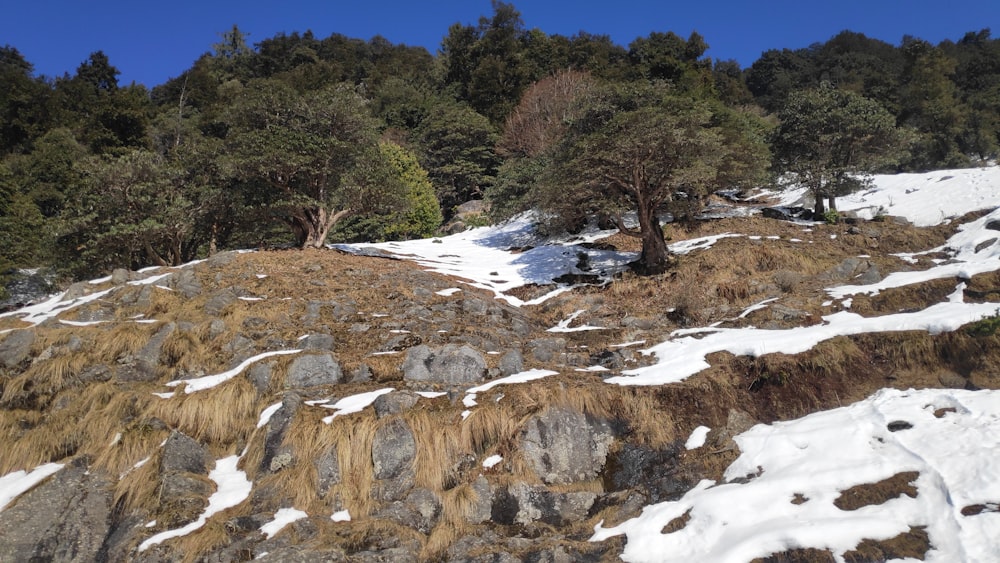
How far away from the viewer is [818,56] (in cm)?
6138

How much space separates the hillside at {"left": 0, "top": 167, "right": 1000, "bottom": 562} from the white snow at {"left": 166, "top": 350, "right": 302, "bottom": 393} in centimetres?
6

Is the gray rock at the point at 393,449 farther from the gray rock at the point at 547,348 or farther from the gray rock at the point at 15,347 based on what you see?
the gray rock at the point at 15,347

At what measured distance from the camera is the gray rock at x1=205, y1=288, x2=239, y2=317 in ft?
30.0

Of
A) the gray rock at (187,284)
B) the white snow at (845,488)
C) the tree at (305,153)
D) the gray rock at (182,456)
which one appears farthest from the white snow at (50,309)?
the white snow at (845,488)

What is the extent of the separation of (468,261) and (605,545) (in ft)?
42.4

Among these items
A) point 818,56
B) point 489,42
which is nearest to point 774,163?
point 489,42

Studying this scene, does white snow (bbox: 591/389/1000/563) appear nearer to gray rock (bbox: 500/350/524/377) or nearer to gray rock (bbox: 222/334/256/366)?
gray rock (bbox: 500/350/524/377)

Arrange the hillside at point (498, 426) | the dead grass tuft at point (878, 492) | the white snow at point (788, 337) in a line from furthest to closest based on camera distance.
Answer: the white snow at point (788, 337) → the hillside at point (498, 426) → the dead grass tuft at point (878, 492)

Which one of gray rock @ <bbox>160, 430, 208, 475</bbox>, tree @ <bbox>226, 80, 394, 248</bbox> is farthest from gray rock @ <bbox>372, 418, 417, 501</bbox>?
tree @ <bbox>226, 80, 394, 248</bbox>

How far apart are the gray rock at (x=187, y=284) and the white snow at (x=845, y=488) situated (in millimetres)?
8887

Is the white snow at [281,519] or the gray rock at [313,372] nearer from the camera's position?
the white snow at [281,519]

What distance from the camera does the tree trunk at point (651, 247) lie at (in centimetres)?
1354

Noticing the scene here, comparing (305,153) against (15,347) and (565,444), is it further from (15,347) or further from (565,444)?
(565,444)

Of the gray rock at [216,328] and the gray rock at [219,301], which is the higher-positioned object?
the gray rock at [219,301]
